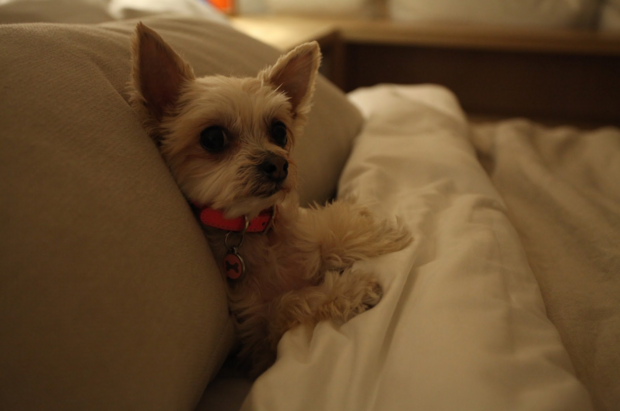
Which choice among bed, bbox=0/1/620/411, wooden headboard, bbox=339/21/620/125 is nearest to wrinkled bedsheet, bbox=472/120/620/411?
bed, bbox=0/1/620/411

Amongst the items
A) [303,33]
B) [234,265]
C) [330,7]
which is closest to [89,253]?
[234,265]

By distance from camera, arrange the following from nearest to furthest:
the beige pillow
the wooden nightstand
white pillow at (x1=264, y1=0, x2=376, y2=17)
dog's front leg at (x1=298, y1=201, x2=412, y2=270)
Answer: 1. the beige pillow
2. dog's front leg at (x1=298, y1=201, x2=412, y2=270)
3. the wooden nightstand
4. white pillow at (x1=264, y1=0, x2=376, y2=17)

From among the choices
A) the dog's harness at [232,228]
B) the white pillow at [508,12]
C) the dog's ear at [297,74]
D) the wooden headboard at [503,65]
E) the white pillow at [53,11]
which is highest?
the white pillow at [53,11]

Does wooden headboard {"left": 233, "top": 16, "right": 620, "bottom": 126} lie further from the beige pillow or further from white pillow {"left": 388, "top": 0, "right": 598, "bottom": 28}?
the beige pillow

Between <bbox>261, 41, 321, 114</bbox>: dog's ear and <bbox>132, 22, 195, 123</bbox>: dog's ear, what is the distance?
23 centimetres

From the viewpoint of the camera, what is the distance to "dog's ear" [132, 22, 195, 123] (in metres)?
0.94

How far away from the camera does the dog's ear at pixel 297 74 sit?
1.18m

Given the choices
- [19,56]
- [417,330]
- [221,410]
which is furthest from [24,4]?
[417,330]

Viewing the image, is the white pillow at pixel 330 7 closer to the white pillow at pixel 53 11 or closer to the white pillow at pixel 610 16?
the white pillow at pixel 610 16

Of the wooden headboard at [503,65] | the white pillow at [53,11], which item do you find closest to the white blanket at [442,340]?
the white pillow at [53,11]

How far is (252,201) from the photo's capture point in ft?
3.28

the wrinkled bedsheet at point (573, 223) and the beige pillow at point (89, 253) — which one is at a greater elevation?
the beige pillow at point (89, 253)

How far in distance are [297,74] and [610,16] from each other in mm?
3168

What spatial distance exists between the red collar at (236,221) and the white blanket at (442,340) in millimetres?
262
